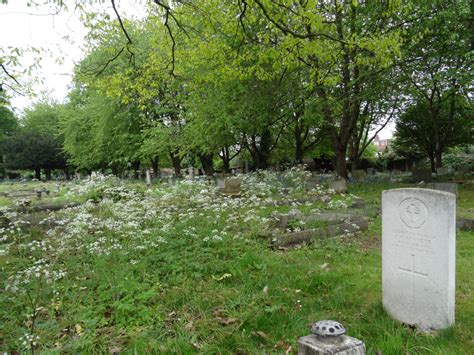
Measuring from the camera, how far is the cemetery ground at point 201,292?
3363 mm

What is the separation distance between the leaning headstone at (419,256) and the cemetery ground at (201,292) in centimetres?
19

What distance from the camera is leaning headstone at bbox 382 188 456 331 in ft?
11.3

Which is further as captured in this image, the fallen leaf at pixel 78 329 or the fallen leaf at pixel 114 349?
the fallen leaf at pixel 78 329

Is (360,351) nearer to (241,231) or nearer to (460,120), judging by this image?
(241,231)

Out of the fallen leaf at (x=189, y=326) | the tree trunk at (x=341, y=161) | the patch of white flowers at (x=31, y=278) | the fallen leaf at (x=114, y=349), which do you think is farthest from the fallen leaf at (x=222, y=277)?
the tree trunk at (x=341, y=161)

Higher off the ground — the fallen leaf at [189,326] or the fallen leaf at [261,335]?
the fallen leaf at [189,326]

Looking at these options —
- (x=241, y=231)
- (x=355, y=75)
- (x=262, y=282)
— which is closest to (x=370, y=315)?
(x=262, y=282)

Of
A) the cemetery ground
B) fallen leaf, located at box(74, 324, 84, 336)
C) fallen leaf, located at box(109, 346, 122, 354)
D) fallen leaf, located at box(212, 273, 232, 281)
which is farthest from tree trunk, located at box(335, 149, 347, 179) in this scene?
fallen leaf, located at box(109, 346, 122, 354)

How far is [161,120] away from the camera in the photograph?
80.7 feet

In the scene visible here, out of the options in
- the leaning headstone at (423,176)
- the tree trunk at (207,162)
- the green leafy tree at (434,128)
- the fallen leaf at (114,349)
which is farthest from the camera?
the tree trunk at (207,162)

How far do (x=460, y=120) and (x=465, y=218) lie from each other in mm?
19492

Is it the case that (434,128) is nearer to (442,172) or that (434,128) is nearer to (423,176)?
(442,172)

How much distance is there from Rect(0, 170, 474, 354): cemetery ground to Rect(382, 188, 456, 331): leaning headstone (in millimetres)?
194

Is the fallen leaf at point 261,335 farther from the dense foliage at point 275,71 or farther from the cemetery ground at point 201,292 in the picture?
the dense foliage at point 275,71
